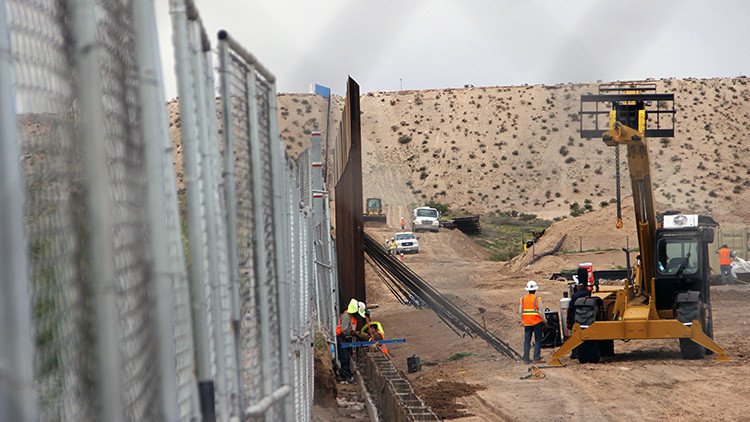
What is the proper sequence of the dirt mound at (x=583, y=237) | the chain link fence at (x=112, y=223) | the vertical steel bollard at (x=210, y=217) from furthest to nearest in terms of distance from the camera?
the dirt mound at (x=583, y=237), the vertical steel bollard at (x=210, y=217), the chain link fence at (x=112, y=223)

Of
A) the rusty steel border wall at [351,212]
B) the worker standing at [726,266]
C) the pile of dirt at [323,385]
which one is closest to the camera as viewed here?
the pile of dirt at [323,385]

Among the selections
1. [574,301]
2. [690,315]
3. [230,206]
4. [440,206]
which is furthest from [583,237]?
[230,206]

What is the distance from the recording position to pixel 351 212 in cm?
2072

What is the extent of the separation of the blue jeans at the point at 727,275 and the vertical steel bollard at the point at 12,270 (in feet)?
120

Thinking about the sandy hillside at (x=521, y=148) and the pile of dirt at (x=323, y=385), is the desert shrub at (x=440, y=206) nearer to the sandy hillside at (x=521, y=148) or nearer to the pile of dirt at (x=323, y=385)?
the sandy hillside at (x=521, y=148)

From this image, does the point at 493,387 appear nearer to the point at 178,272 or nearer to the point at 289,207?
the point at 289,207

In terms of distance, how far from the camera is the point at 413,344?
24625mm

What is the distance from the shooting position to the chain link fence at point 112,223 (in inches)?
79.7

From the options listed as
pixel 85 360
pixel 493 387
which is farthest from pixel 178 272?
pixel 493 387

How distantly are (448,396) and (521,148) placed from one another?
277 ft

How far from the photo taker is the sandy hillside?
86.5 metres

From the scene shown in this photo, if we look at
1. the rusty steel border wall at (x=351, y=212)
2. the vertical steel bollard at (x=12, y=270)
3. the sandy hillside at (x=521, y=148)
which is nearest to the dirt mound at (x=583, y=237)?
the sandy hillside at (x=521, y=148)

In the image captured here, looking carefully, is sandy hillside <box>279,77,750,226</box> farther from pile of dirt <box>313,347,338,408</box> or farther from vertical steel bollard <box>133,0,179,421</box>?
vertical steel bollard <box>133,0,179,421</box>

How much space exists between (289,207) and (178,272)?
5303mm
